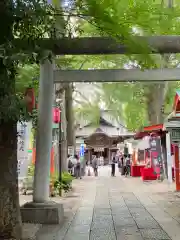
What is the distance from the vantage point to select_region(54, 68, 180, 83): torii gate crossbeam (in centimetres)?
1048

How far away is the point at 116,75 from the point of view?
1047 cm

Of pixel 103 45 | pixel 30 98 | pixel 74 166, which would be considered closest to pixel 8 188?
pixel 30 98

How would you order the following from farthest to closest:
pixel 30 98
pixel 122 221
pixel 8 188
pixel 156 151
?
1. pixel 156 151
2. pixel 122 221
3. pixel 30 98
4. pixel 8 188

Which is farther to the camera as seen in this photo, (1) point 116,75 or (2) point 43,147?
(1) point 116,75

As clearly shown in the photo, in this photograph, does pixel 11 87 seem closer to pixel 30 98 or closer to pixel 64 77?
pixel 30 98

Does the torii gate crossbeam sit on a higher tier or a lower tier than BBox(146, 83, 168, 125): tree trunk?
lower

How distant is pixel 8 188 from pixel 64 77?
13.2ft

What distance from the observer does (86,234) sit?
8.53 m

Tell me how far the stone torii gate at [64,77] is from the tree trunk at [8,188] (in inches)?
91.8

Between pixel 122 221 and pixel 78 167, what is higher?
pixel 78 167

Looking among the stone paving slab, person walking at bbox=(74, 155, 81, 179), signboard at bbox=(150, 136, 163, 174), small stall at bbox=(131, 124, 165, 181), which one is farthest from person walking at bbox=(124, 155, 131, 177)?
the stone paving slab

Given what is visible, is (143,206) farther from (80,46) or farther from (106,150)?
(106,150)

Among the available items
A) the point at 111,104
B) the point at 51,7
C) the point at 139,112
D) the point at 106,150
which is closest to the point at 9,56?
the point at 51,7

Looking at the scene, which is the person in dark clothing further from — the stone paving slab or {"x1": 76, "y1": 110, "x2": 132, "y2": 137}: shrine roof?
{"x1": 76, "y1": 110, "x2": 132, "y2": 137}: shrine roof
